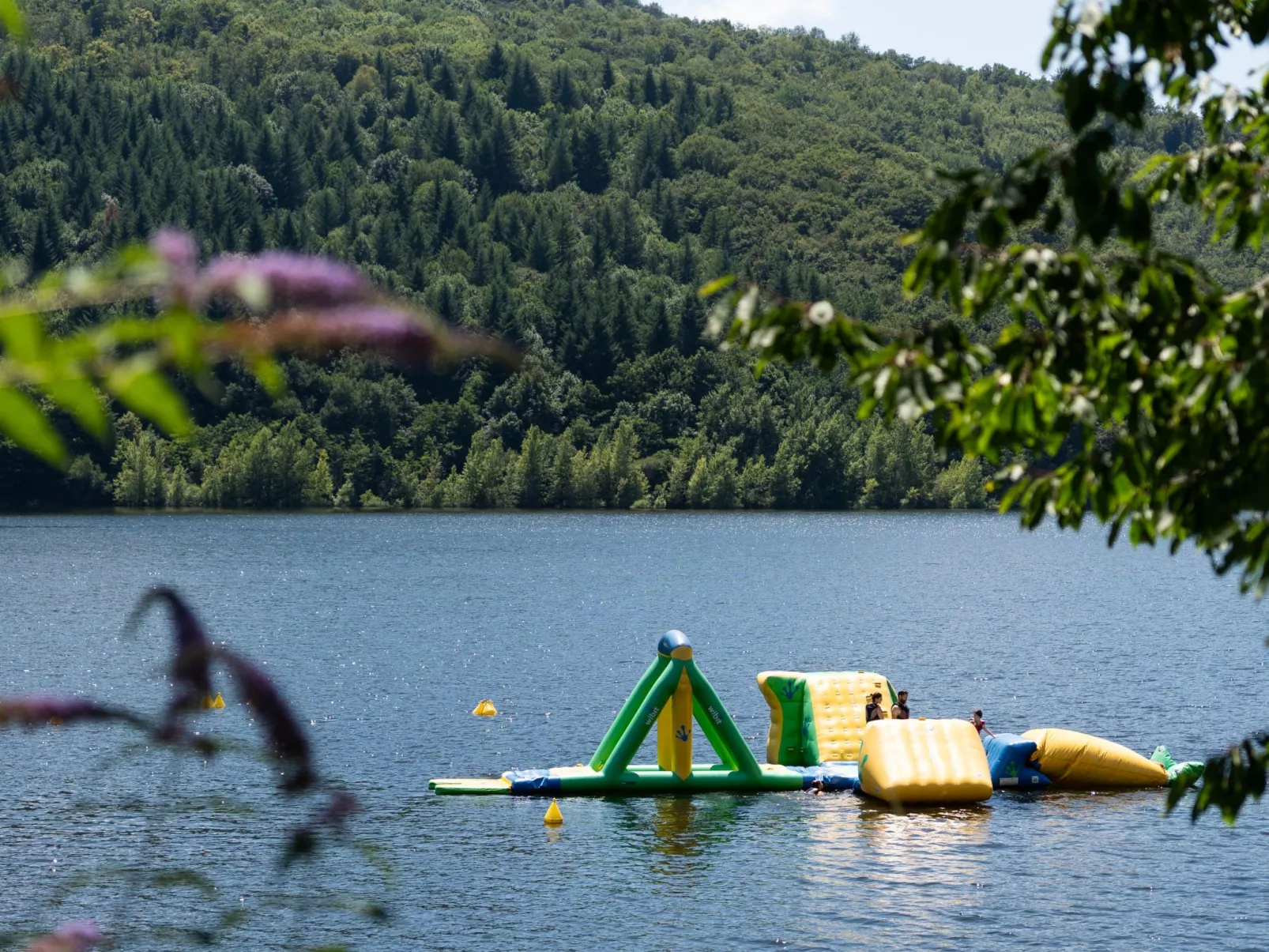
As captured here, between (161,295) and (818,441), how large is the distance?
190565mm

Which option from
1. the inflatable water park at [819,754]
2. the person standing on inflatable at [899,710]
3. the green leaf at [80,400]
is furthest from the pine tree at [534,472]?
the green leaf at [80,400]

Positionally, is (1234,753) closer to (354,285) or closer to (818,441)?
(354,285)

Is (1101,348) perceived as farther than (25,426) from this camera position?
Yes

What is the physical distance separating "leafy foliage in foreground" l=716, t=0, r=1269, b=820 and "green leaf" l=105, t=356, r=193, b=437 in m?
3.92

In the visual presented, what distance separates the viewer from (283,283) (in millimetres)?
1810

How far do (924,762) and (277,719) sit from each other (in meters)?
33.7

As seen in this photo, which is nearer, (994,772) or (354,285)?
(354,285)

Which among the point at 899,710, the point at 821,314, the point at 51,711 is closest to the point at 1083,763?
the point at 899,710

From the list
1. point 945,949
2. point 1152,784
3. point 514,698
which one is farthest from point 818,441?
point 945,949

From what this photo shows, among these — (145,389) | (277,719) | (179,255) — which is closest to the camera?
(179,255)

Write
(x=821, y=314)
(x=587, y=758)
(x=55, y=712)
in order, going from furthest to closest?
(x=587, y=758) → (x=821, y=314) → (x=55, y=712)

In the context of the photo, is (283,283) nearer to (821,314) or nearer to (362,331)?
(362,331)

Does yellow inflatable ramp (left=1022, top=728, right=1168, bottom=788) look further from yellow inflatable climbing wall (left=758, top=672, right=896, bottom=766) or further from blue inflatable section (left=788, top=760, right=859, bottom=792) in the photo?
blue inflatable section (left=788, top=760, right=859, bottom=792)

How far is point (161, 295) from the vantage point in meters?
1.79
